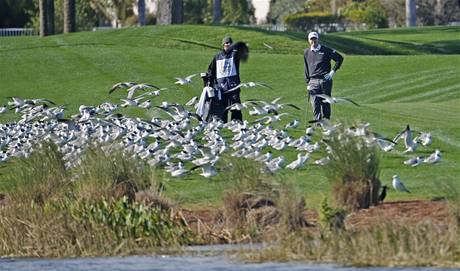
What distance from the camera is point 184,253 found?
16828 mm

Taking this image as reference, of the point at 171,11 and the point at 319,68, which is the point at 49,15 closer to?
the point at 171,11

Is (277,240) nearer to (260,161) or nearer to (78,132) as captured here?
(260,161)

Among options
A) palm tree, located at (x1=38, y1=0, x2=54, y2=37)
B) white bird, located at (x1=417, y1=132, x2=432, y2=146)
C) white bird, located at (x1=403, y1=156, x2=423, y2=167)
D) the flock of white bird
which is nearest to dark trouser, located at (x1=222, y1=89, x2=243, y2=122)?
the flock of white bird

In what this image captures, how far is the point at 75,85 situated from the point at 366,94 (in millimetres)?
7916

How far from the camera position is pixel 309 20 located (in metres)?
80.8

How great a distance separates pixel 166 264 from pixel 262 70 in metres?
24.5

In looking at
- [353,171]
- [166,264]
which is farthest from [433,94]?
[166,264]

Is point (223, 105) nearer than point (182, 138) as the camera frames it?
No

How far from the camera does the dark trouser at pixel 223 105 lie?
89.4 ft

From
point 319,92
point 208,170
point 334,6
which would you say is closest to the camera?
point 208,170

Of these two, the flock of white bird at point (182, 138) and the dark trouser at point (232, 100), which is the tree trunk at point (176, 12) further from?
the dark trouser at point (232, 100)

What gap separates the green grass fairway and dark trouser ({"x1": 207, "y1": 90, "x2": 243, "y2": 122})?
1357 mm

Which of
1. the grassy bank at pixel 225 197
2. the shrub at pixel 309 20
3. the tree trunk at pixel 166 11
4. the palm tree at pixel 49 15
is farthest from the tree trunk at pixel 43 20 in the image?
the shrub at pixel 309 20

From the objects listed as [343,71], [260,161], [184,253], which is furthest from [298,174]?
[343,71]
